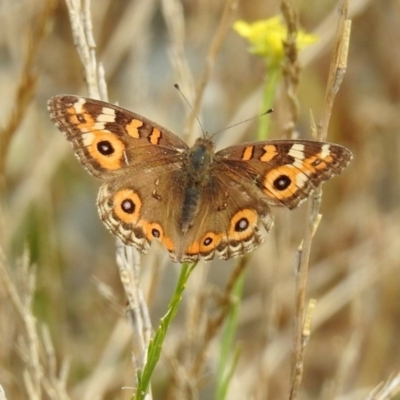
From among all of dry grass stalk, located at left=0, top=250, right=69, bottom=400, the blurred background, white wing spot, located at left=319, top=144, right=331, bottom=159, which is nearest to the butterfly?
white wing spot, located at left=319, top=144, right=331, bottom=159

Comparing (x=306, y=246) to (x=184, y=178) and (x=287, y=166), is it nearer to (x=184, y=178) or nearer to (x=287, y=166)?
(x=287, y=166)

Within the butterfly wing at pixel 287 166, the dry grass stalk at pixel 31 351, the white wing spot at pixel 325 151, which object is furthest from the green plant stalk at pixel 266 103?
the dry grass stalk at pixel 31 351

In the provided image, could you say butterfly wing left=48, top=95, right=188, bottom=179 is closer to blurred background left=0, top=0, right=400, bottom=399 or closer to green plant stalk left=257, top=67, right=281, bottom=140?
green plant stalk left=257, top=67, right=281, bottom=140

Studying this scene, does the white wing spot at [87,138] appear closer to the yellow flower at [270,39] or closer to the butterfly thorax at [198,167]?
the butterfly thorax at [198,167]

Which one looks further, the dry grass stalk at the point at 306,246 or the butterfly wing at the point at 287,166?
the butterfly wing at the point at 287,166

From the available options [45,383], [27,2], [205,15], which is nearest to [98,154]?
[45,383]

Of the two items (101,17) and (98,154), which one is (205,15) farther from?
(98,154)
